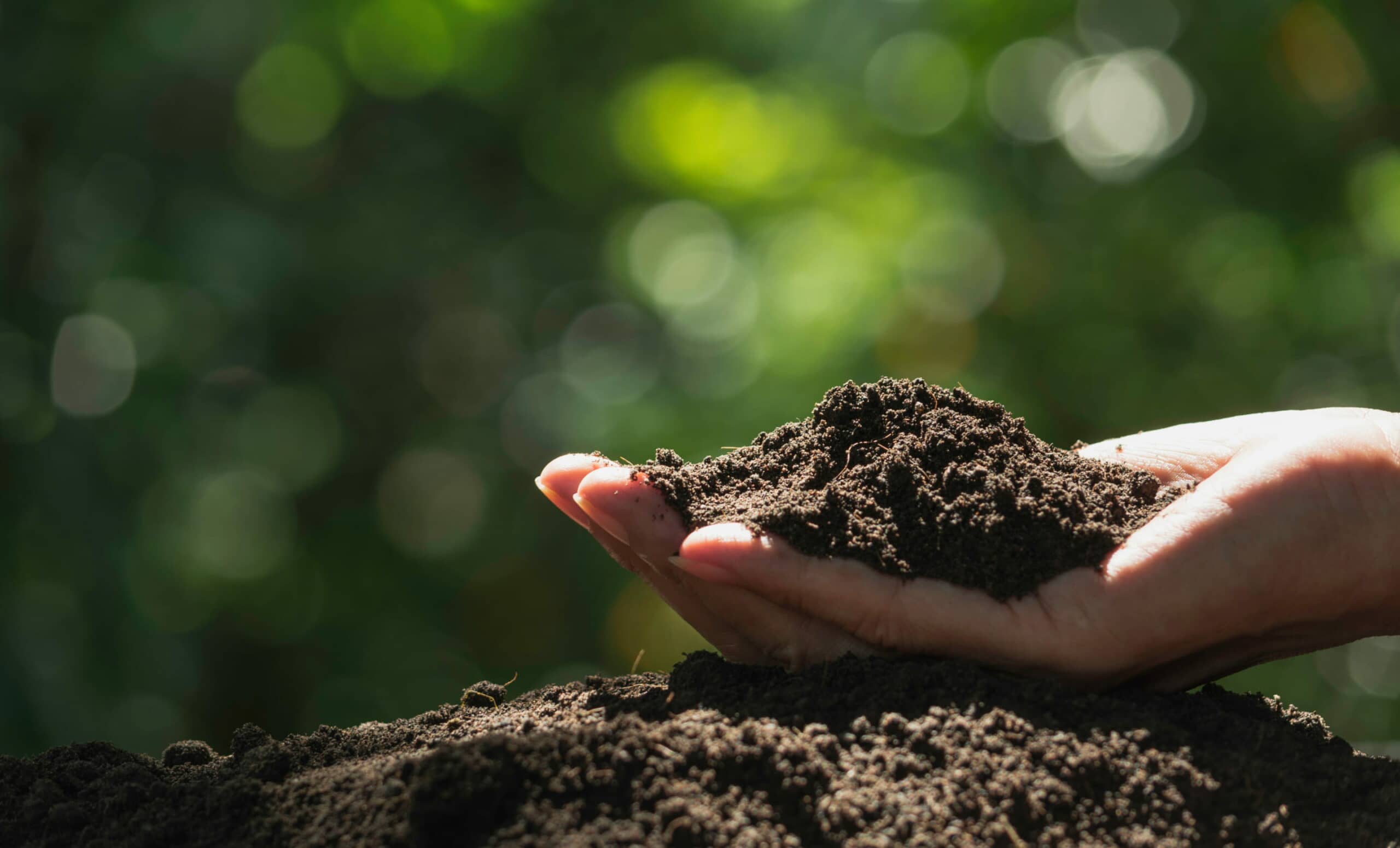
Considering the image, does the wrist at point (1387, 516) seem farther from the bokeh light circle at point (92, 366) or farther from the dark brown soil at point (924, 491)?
the bokeh light circle at point (92, 366)

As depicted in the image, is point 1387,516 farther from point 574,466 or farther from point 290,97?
point 290,97

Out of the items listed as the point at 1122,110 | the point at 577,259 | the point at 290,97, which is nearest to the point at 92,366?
the point at 290,97

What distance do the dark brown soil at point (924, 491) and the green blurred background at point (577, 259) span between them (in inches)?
114

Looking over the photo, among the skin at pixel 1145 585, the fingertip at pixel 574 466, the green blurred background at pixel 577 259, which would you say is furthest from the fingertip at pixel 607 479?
the green blurred background at pixel 577 259

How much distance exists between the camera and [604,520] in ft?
6.45

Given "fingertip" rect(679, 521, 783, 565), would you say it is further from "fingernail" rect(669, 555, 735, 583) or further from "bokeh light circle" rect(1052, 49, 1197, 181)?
"bokeh light circle" rect(1052, 49, 1197, 181)

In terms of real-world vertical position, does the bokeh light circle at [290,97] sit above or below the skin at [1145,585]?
above

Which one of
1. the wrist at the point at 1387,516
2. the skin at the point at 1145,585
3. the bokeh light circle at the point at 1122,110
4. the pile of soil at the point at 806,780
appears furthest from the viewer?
the bokeh light circle at the point at 1122,110

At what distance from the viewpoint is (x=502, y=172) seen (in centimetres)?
548

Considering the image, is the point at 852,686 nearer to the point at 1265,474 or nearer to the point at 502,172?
the point at 1265,474

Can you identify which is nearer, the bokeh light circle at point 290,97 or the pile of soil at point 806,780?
the pile of soil at point 806,780

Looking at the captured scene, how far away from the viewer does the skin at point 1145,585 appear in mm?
1727

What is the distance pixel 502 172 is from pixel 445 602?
2.33 metres

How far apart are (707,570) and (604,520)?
0.28m
